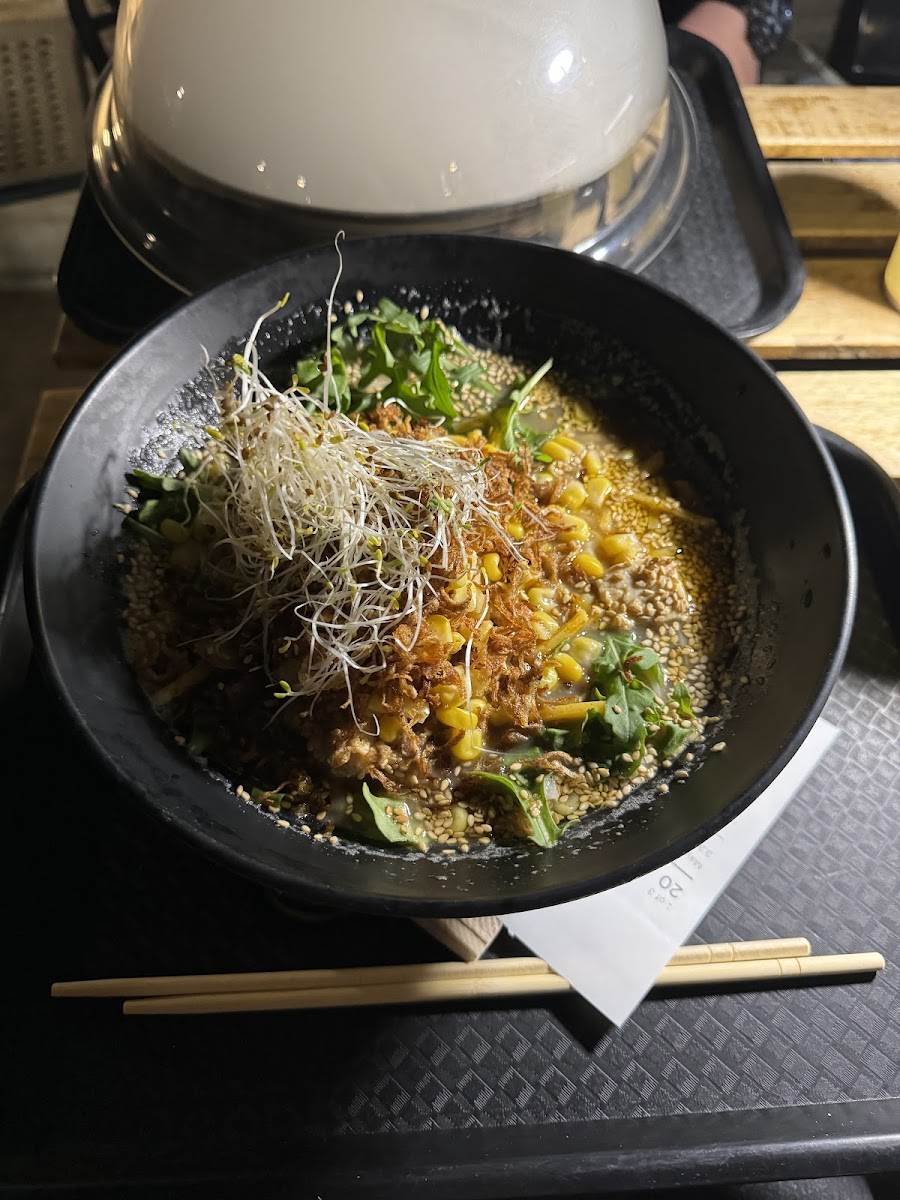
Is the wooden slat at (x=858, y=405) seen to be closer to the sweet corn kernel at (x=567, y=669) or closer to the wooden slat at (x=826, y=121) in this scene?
the wooden slat at (x=826, y=121)

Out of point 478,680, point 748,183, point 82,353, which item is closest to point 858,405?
point 748,183

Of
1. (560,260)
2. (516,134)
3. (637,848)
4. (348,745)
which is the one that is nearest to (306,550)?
(348,745)

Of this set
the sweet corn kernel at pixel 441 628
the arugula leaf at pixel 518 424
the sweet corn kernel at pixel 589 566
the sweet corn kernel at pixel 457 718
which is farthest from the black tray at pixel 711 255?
the sweet corn kernel at pixel 457 718

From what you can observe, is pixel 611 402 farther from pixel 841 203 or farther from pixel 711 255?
pixel 841 203

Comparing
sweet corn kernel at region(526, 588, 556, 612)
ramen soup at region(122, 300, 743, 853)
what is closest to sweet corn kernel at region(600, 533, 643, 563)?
ramen soup at region(122, 300, 743, 853)

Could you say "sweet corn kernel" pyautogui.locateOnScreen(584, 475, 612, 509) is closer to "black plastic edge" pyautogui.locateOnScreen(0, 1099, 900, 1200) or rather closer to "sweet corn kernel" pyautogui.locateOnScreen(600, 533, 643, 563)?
"sweet corn kernel" pyautogui.locateOnScreen(600, 533, 643, 563)

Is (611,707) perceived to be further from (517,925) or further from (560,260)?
(560,260)
